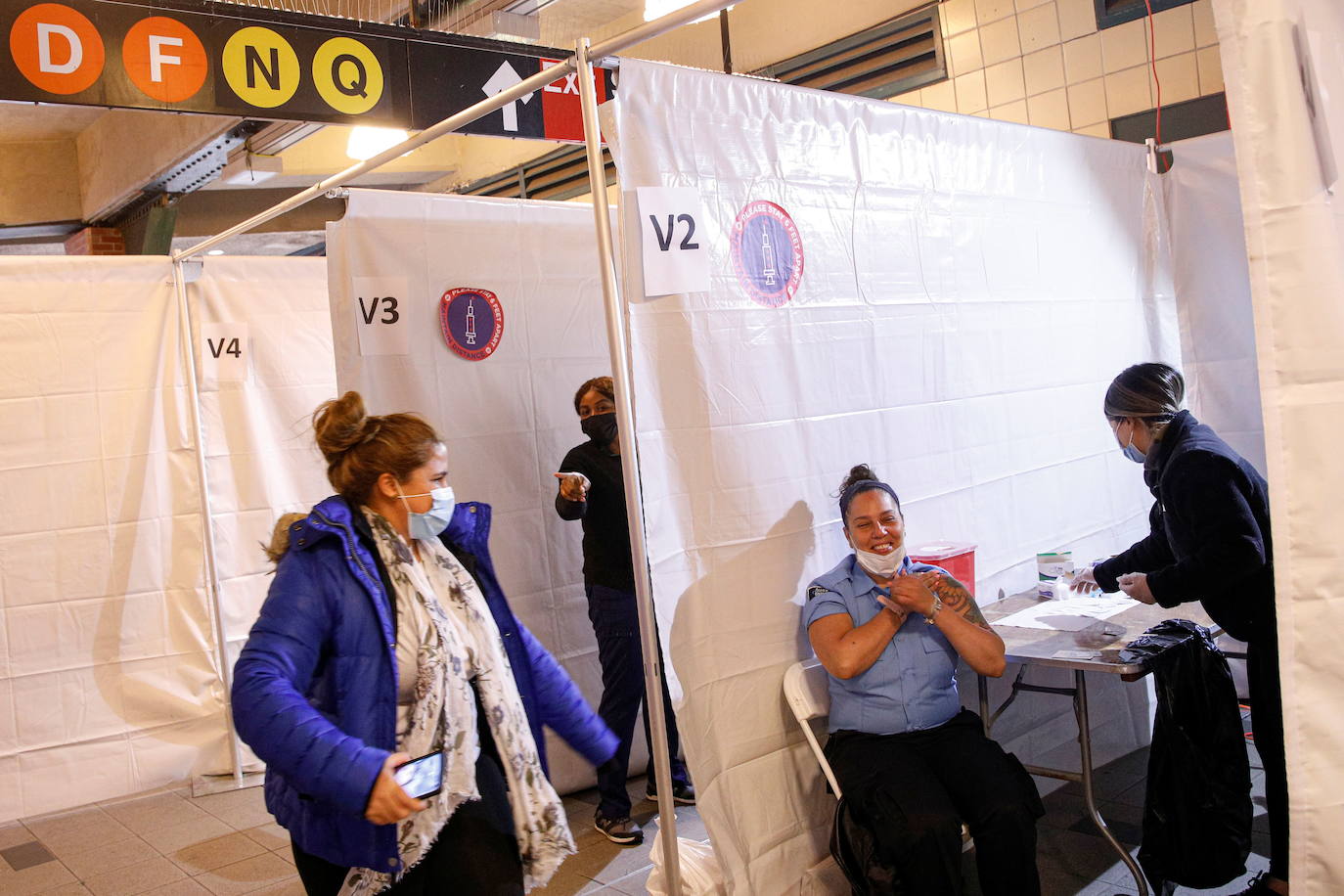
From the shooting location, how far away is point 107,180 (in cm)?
726

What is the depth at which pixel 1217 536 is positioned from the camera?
8.06ft

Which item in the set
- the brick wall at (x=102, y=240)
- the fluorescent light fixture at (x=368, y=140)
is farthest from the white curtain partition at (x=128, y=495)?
the brick wall at (x=102, y=240)

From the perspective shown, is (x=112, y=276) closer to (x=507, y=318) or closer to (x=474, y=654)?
(x=507, y=318)

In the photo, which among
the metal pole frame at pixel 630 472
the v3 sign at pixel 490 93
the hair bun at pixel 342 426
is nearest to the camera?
the hair bun at pixel 342 426

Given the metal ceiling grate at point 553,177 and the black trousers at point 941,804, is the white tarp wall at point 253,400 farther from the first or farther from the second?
the black trousers at point 941,804

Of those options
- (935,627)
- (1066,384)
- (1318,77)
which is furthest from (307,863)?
(1066,384)

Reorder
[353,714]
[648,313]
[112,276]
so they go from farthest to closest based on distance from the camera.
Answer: [112,276] → [648,313] → [353,714]

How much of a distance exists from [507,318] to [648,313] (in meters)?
1.21

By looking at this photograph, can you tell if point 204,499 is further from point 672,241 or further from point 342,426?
point 672,241

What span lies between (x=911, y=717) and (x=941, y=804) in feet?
0.72

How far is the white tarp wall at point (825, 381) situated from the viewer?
2400 mm

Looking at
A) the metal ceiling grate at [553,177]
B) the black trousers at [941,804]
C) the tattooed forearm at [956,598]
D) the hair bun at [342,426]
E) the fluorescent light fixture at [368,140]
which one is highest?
the metal ceiling grate at [553,177]

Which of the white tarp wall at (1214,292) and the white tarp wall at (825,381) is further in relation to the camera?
the white tarp wall at (1214,292)

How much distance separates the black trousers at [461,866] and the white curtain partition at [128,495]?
9.61 ft
